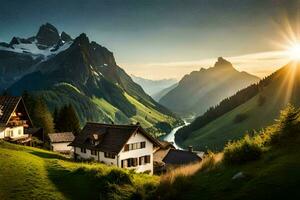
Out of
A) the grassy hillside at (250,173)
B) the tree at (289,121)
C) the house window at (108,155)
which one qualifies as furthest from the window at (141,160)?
the tree at (289,121)

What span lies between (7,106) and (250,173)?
212 feet

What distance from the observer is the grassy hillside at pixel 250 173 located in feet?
63.8

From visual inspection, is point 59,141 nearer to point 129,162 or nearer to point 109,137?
point 109,137

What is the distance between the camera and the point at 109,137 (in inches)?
2963

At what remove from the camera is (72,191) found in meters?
32.7

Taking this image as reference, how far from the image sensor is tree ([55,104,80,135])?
141375 mm

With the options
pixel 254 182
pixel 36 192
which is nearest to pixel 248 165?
pixel 254 182

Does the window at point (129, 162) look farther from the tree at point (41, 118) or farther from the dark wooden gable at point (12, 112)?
the tree at point (41, 118)

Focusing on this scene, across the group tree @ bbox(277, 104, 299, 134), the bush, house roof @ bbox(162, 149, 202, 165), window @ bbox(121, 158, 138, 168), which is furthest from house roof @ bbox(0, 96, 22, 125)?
tree @ bbox(277, 104, 299, 134)

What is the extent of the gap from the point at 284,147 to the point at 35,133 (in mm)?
99214

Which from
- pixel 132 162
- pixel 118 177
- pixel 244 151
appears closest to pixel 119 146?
pixel 132 162

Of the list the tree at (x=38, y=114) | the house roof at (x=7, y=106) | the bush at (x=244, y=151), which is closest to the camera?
the bush at (x=244, y=151)

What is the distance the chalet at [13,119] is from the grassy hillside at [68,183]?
34.2 m

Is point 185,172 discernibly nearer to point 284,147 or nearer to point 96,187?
point 284,147
